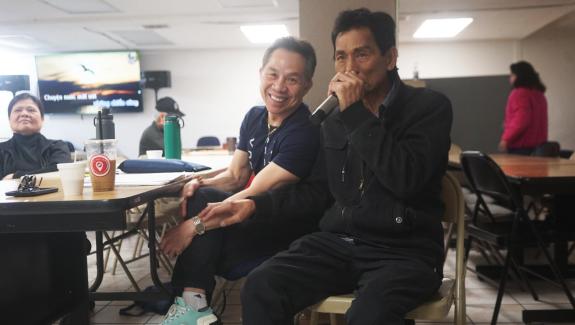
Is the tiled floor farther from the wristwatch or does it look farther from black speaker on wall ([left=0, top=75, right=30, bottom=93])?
black speaker on wall ([left=0, top=75, right=30, bottom=93])

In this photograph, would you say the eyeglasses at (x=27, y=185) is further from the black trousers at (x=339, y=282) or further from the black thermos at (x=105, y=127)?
the black thermos at (x=105, y=127)

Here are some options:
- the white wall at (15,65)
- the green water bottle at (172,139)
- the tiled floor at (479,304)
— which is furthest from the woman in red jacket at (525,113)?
the white wall at (15,65)

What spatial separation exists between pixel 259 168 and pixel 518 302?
1.88 meters

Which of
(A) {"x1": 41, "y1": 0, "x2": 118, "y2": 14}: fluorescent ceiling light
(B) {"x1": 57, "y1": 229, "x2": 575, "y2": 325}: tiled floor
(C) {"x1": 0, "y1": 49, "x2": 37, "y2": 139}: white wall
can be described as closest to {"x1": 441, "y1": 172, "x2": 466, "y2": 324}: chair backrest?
(B) {"x1": 57, "y1": 229, "x2": 575, "y2": 325}: tiled floor

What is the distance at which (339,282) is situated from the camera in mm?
1437

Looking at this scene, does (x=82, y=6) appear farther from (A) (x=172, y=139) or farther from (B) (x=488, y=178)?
(B) (x=488, y=178)

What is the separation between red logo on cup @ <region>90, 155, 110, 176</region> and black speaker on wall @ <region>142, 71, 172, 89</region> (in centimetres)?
812

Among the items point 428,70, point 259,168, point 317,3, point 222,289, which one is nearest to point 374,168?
point 259,168

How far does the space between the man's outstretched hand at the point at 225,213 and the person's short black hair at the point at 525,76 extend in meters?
4.42

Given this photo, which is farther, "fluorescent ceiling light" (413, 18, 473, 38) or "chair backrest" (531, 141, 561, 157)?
"fluorescent ceiling light" (413, 18, 473, 38)

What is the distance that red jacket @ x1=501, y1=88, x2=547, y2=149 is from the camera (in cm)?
509

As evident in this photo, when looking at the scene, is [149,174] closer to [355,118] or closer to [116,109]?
[355,118]

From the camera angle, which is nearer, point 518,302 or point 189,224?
point 189,224

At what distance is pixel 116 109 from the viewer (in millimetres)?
9227
